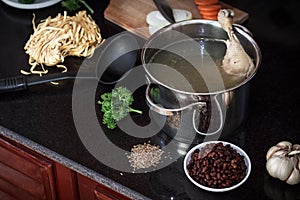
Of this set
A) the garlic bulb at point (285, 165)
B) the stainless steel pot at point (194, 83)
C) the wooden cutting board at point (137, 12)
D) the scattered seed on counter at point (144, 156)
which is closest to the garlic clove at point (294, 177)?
the garlic bulb at point (285, 165)


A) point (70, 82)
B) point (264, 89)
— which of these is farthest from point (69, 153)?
point (264, 89)

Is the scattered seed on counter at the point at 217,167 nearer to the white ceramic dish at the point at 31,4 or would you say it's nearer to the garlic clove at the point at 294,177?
the garlic clove at the point at 294,177

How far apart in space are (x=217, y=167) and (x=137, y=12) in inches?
25.0

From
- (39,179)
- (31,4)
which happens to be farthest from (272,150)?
(31,4)

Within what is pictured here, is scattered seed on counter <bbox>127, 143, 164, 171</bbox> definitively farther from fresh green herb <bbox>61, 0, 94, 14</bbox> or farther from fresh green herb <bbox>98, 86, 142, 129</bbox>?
fresh green herb <bbox>61, 0, 94, 14</bbox>

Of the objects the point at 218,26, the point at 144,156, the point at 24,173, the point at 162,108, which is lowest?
the point at 24,173

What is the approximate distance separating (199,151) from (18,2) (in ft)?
2.67

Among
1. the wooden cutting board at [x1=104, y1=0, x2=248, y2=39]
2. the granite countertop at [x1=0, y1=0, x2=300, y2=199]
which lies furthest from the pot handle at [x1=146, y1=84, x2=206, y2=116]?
the wooden cutting board at [x1=104, y1=0, x2=248, y2=39]

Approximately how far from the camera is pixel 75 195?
169 cm

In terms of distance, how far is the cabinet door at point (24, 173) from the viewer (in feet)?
5.56

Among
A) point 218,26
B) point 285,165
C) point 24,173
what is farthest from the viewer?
point 24,173

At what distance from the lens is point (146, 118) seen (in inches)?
65.1

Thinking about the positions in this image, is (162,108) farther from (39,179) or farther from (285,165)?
(39,179)

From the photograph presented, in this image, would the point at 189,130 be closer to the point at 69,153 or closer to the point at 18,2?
the point at 69,153
